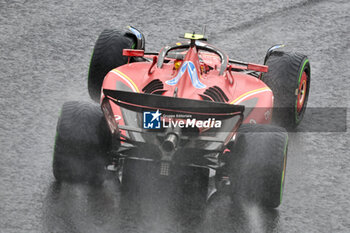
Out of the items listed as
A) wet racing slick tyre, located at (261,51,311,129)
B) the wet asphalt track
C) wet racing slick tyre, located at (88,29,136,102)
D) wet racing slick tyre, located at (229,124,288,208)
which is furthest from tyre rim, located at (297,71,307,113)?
wet racing slick tyre, located at (229,124,288,208)

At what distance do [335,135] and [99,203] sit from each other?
11.9 feet

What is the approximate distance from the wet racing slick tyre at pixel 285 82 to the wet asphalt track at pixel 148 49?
37 cm

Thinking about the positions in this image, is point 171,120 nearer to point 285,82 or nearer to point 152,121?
point 152,121

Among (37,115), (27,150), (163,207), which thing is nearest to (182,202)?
(163,207)

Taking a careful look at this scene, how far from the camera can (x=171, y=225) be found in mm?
6832

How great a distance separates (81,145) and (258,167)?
1.74 m

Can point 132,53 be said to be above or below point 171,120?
above

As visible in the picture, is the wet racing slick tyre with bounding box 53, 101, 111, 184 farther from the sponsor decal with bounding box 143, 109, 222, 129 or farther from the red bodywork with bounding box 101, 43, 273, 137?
the sponsor decal with bounding box 143, 109, 222, 129

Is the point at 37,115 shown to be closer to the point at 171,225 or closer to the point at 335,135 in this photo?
the point at 171,225

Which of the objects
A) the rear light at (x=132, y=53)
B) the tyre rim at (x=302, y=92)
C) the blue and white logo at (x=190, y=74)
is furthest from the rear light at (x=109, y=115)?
the tyre rim at (x=302, y=92)

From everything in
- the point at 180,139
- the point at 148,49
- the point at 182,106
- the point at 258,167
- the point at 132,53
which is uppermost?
the point at 132,53

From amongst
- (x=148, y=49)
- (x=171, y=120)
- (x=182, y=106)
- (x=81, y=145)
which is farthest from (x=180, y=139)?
(x=148, y=49)

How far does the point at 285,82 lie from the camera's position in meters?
8.81

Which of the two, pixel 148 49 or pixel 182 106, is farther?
pixel 148 49
